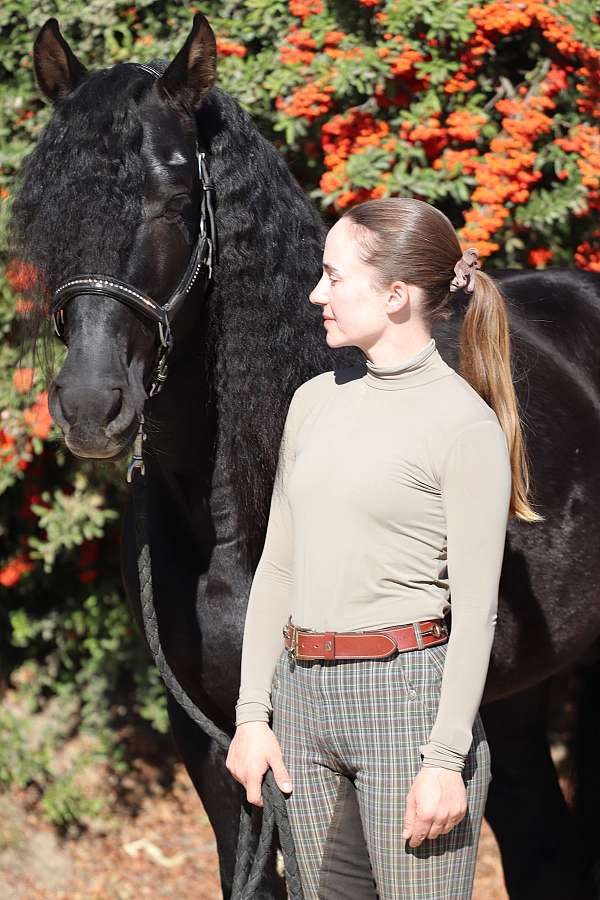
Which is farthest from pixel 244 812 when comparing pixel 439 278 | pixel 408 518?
pixel 439 278

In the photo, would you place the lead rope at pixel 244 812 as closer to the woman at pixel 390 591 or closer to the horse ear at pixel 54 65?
the woman at pixel 390 591

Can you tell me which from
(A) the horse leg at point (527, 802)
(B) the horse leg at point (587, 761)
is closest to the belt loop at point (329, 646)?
(A) the horse leg at point (527, 802)

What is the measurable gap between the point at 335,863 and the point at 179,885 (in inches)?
95.3

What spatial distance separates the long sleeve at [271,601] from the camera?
1.64 m

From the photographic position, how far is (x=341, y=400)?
5.21 ft

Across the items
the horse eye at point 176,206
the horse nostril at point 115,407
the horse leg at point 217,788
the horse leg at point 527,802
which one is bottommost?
the horse leg at point 527,802

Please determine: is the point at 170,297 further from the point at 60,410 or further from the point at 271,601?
the point at 271,601

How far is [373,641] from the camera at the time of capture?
4.82ft

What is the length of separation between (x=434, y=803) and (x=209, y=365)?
35.8 inches

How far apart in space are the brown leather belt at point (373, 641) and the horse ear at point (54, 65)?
42.7 inches

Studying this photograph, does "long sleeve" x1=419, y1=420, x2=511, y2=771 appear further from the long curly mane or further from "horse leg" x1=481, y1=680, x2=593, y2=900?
"horse leg" x1=481, y1=680, x2=593, y2=900

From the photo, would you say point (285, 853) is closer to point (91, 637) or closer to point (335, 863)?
point (335, 863)

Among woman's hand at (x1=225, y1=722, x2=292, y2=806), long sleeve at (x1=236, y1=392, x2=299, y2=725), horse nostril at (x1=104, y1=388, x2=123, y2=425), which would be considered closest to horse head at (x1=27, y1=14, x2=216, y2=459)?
horse nostril at (x1=104, y1=388, x2=123, y2=425)

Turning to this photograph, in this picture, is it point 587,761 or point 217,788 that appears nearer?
point 217,788
